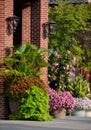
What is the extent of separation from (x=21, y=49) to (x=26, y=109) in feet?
7.06

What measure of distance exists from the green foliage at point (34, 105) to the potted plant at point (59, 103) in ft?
7.45

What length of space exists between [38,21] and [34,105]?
403 cm

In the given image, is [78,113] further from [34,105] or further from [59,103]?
[34,105]

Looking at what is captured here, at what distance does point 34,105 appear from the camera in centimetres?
1934

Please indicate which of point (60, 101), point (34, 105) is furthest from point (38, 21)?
point (34, 105)

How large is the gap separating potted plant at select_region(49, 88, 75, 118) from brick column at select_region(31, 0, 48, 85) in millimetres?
764

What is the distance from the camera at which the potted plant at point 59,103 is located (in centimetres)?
2191

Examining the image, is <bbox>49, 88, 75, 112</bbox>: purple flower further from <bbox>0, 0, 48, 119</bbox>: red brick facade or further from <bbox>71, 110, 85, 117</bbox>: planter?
<bbox>71, 110, 85, 117</bbox>: planter

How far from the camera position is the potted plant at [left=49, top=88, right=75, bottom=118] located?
71.9 ft

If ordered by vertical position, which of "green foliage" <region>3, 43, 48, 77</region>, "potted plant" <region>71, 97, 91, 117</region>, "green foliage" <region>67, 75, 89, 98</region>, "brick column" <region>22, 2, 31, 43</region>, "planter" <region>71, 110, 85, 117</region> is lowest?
"planter" <region>71, 110, 85, 117</region>

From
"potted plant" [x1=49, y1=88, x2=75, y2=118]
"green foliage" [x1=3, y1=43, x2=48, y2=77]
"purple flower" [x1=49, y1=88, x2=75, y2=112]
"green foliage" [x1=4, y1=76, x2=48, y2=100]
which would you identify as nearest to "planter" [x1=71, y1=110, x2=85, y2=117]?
"potted plant" [x1=49, y1=88, x2=75, y2=118]

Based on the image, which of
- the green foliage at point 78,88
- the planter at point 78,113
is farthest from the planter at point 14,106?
the green foliage at point 78,88

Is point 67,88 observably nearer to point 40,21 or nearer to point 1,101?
point 40,21

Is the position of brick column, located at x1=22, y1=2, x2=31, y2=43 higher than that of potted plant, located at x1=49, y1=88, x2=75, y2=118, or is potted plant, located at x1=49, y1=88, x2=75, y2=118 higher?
brick column, located at x1=22, y1=2, x2=31, y2=43
